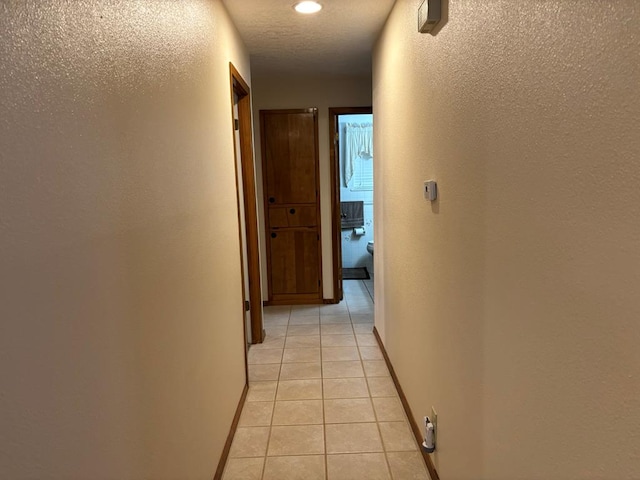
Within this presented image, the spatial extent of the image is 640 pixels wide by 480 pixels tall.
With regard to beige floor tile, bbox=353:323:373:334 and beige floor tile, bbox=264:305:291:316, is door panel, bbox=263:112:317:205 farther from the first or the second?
beige floor tile, bbox=353:323:373:334

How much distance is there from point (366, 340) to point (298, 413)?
119 centimetres

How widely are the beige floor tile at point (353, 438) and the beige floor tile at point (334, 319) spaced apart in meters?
1.69

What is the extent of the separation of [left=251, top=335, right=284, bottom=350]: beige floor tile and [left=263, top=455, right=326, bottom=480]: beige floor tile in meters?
1.41

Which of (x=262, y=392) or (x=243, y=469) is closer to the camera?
(x=243, y=469)

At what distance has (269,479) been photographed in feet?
6.49

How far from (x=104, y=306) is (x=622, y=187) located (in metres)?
0.99

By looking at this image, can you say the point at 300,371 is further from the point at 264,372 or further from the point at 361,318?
the point at 361,318

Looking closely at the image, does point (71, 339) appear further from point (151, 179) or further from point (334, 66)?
point (334, 66)

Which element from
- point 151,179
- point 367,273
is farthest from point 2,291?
point 367,273

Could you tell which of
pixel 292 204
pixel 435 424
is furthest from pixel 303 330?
pixel 435 424

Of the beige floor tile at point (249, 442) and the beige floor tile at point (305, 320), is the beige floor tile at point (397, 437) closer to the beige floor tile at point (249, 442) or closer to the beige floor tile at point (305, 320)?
the beige floor tile at point (249, 442)

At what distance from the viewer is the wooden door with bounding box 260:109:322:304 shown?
4395 mm

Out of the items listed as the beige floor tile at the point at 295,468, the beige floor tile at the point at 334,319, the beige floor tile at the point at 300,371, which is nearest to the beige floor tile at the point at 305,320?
the beige floor tile at the point at 334,319

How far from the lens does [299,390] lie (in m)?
2.79
